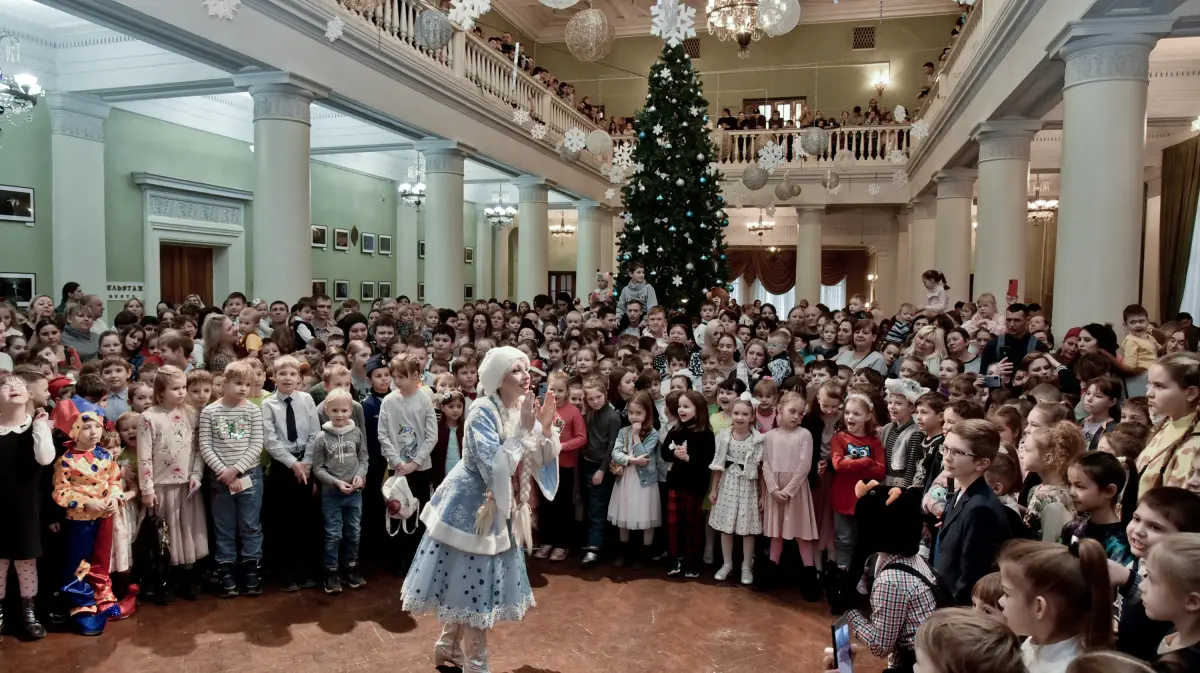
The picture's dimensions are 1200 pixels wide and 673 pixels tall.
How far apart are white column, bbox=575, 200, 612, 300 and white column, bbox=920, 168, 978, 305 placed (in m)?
9.15

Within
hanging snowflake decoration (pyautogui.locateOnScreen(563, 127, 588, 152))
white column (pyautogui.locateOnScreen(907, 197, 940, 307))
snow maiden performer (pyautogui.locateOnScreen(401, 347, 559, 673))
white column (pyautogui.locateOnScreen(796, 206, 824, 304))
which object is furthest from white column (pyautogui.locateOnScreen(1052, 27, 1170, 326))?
white column (pyautogui.locateOnScreen(796, 206, 824, 304))

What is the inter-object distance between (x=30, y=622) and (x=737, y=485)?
→ 4365 millimetres

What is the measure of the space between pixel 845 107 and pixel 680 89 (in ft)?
49.8

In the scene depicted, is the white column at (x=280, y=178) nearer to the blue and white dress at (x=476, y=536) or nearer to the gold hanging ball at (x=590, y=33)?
the gold hanging ball at (x=590, y=33)

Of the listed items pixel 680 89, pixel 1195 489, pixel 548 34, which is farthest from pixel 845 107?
pixel 1195 489

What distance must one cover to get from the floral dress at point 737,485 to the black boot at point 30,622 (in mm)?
4141

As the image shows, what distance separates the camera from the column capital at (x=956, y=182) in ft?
44.9

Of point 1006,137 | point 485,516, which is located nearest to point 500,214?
point 1006,137

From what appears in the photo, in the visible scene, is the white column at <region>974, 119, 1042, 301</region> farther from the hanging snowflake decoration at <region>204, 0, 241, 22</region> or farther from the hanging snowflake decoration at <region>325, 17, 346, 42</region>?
the hanging snowflake decoration at <region>204, 0, 241, 22</region>

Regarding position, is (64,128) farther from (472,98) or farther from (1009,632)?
(1009,632)

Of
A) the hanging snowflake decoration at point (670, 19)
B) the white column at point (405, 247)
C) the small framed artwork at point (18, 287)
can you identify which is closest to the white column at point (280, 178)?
the small framed artwork at point (18, 287)

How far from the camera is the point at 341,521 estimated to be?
5270mm

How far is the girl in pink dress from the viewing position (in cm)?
527

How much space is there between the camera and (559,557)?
231 inches
